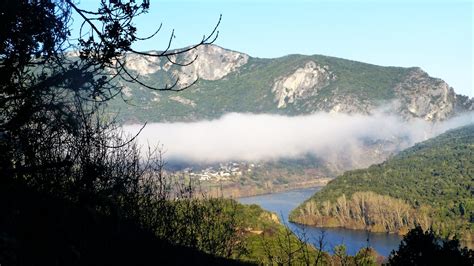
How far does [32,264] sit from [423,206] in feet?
450

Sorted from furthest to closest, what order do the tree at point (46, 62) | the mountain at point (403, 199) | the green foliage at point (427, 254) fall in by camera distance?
1. the mountain at point (403, 199)
2. the green foliage at point (427, 254)
3. the tree at point (46, 62)

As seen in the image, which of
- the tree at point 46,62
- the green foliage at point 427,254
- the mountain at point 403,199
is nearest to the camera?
the tree at point 46,62

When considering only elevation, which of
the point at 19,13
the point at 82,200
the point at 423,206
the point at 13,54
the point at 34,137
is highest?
the point at 19,13

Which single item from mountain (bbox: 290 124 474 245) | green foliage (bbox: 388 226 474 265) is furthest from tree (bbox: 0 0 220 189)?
mountain (bbox: 290 124 474 245)

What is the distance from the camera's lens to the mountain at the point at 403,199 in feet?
398

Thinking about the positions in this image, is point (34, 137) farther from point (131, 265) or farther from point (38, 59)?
point (131, 265)

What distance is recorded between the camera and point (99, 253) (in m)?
7.50

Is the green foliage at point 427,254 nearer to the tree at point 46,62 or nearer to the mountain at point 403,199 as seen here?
the tree at point 46,62

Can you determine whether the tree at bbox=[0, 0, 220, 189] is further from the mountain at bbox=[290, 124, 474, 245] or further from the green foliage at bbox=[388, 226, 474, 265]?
the mountain at bbox=[290, 124, 474, 245]

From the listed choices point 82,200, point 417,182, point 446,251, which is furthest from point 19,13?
point 417,182

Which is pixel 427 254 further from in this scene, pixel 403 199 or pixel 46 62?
pixel 403 199

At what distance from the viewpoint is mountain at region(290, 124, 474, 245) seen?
121375mm

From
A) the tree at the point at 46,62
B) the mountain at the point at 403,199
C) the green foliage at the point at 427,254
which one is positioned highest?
the tree at the point at 46,62

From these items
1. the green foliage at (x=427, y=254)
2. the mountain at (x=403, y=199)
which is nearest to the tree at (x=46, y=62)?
the green foliage at (x=427, y=254)
